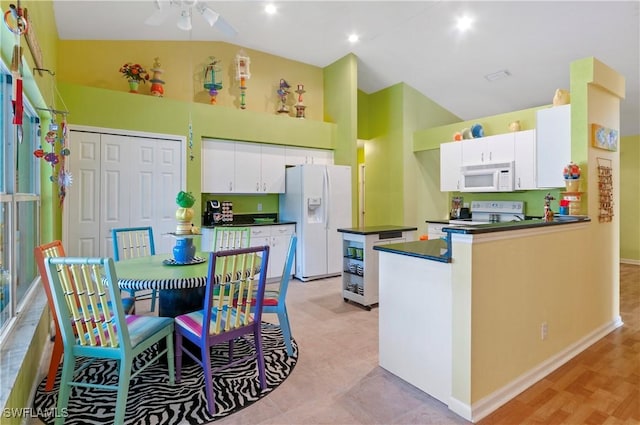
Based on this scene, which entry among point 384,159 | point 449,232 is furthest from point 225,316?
point 384,159

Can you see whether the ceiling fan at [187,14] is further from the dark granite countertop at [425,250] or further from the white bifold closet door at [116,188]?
the dark granite countertop at [425,250]

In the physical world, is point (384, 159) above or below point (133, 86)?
below

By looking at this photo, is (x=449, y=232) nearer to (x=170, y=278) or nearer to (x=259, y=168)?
(x=170, y=278)

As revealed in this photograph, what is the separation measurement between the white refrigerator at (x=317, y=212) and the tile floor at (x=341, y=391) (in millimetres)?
1844

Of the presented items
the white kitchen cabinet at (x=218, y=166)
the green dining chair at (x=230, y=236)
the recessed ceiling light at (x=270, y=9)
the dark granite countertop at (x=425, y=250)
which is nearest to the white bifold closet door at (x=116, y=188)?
the white kitchen cabinet at (x=218, y=166)

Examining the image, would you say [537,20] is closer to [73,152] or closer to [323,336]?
[323,336]

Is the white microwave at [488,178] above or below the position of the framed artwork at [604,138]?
below

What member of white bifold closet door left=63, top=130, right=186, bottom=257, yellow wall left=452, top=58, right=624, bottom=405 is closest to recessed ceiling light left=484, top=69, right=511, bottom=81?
yellow wall left=452, top=58, right=624, bottom=405

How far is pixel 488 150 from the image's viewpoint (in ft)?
16.7

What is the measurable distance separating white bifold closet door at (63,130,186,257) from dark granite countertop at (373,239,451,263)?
10.4 feet

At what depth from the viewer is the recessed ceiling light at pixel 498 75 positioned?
5.22 meters

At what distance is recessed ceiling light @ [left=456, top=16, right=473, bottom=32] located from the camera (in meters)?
4.45

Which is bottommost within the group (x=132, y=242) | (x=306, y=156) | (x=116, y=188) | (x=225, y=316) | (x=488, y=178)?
(x=225, y=316)

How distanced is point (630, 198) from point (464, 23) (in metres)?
4.81
